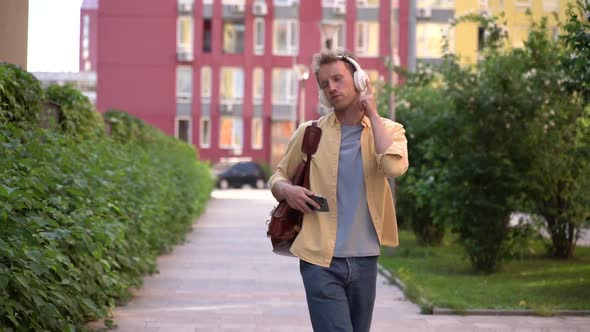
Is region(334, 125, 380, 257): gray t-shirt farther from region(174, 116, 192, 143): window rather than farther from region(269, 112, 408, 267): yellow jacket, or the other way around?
region(174, 116, 192, 143): window

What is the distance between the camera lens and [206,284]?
13.7m

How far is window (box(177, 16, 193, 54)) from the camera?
61469 millimetres

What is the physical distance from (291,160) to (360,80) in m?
0.54

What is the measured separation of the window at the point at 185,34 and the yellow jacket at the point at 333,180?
2239 inches

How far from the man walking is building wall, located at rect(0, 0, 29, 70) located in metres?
7.64

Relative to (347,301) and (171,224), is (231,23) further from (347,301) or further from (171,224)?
(347,301)

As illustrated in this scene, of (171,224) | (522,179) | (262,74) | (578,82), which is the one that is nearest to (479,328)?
(578,82)

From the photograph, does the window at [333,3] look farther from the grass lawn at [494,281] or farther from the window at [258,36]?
the grass lawn at [494,281]

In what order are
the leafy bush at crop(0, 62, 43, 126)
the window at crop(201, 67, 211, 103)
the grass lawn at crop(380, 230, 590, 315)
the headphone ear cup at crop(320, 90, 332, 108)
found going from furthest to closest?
the window at crop(201, 67, 211, 103), the grass lawn at crop(380, 230, 590, 315), the leafy bush at crop(0, 62, 43, 126), the headphone ear cup at crop(320, 90, 332, 108)

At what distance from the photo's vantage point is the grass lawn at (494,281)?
11523 mm

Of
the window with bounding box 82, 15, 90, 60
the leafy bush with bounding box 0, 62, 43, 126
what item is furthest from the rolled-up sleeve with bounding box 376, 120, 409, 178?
the window with bounding box 82, 15, 90, 60

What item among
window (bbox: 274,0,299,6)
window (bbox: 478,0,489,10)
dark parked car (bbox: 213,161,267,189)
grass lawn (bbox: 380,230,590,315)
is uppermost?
window (bbox: 274,0,299,6)

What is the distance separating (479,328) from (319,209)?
209 inches

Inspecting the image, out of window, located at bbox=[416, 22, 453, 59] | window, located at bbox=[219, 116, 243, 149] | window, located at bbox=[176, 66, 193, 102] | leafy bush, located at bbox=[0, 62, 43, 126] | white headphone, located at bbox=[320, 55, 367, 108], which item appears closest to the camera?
white headphone, located at bbox=[320, 55, 367, 108]
